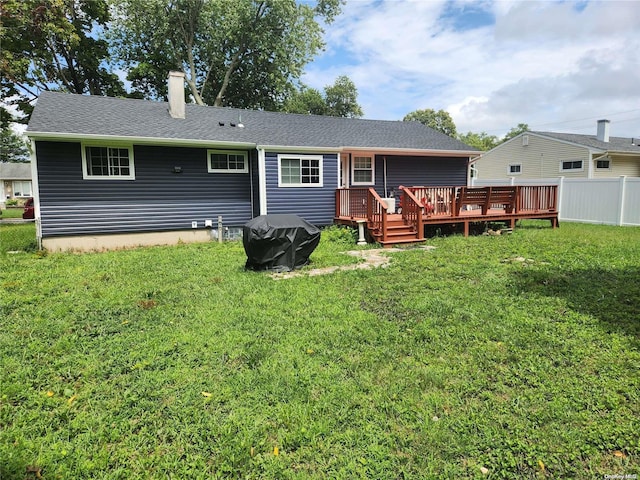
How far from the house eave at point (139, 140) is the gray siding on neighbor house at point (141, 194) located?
0.33 m

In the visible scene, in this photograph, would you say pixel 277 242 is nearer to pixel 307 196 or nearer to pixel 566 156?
pixel 307 196

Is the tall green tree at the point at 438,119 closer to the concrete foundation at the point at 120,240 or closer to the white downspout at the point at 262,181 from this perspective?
the white downspout at the point at 262,181

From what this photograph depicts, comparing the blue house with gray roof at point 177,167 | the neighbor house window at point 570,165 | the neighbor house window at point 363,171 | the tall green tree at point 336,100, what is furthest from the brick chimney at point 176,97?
the tall green tree at point 336,100

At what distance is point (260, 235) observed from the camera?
6.73 metres

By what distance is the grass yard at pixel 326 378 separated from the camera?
7.44ft

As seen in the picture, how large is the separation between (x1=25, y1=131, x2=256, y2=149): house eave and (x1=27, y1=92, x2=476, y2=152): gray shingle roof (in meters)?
0.06

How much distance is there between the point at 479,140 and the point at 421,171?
46.0m

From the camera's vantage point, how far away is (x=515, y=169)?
24.0m

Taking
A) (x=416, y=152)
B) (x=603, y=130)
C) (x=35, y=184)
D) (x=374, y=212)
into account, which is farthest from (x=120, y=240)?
(x=603, y=130)

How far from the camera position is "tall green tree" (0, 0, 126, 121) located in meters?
16.7

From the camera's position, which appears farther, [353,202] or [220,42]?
[220,42]

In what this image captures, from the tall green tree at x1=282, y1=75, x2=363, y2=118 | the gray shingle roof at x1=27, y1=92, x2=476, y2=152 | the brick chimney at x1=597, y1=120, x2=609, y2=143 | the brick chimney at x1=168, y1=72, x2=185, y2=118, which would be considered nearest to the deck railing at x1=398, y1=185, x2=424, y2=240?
the gray shingle roof at x1=27, y1=92, x2=476, y2=152

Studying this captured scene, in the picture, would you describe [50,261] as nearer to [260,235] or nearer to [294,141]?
[260,235]

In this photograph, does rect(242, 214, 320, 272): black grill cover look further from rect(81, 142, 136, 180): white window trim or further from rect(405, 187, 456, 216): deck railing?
rect(81, 142, 136, 180): white window trim
